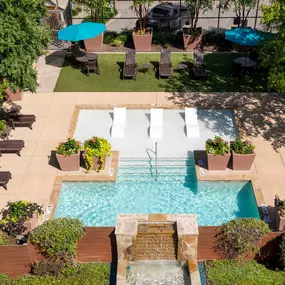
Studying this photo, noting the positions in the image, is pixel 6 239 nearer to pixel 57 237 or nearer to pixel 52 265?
pixel 52 265

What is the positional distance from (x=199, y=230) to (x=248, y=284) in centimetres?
212

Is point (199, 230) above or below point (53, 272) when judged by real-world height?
above

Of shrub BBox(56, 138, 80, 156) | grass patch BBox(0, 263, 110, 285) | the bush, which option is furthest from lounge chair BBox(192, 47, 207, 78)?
grass patch BBox(0, 263, 110, 285)

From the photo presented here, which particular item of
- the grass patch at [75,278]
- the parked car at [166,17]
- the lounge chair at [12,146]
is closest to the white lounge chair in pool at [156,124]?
the lounge chair at [12,146]

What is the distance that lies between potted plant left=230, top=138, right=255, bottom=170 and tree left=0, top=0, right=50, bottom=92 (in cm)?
907

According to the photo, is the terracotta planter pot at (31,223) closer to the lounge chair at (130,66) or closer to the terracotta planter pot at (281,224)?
the terracotta planter pot at (281,224)

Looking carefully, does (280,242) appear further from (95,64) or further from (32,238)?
(95,64)

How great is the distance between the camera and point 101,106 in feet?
70.9

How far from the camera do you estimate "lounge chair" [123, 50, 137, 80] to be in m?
23.8

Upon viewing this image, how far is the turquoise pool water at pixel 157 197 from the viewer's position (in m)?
15.6

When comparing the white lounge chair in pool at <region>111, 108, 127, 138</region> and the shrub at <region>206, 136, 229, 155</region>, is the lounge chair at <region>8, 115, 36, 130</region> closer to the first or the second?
the white lounge chair in pool at <region>111, 108, 127, 138</region>

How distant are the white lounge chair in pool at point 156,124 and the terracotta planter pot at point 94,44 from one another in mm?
8891

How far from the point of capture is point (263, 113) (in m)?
20.8

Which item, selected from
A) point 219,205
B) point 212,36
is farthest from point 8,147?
point 212,36
